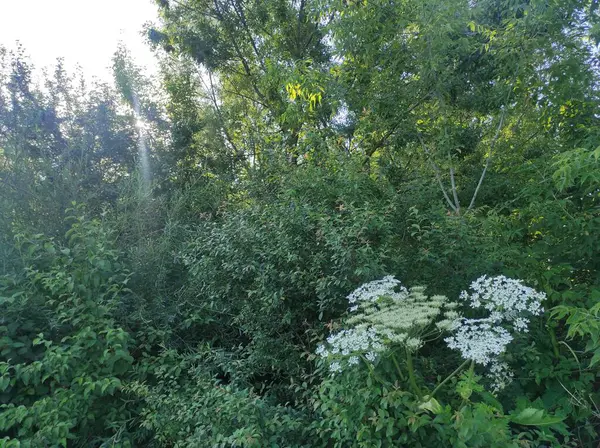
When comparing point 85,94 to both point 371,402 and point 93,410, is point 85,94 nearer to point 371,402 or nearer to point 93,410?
point 93,410


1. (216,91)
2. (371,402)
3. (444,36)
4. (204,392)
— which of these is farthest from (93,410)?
(216,91)

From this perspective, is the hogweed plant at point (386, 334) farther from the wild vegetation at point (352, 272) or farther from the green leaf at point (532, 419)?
the green leaf at point (532, 419)

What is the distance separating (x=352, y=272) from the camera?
2.89 metres

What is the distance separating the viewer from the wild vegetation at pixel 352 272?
234 cm

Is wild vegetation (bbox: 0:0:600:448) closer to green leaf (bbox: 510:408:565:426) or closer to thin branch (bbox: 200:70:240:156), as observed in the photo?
green leaf (bbox: 510:408:565:426)

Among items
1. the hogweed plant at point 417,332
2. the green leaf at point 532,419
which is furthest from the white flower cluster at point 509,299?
the green leaf at point 532,419

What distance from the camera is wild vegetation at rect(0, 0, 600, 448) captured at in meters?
2.34

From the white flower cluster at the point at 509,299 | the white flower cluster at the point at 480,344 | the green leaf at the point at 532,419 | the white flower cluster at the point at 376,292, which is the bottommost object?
the green leaf at the point at 532,419

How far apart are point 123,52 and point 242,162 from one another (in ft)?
10.6

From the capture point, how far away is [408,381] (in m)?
2.38

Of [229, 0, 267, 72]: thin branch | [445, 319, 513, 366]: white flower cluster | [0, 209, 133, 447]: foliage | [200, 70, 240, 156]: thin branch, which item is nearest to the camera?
[445, 319, 513, 366]: white flower cluster

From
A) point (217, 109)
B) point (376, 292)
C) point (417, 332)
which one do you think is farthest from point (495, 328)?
point (217, 109)

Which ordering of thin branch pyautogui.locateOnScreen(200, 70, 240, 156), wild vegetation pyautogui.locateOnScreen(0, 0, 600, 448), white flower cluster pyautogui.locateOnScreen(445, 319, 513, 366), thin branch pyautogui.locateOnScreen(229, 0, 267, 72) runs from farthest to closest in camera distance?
thin branch pyautogui.locateOnScreen(200, 70, 240, 156)
thin branch pyautogui.locateOnScreen(229, 0, 267, 72)
wild vegetation pyautogui.locateOnScreen(0, 0, 600, 448)
white flower cluster pyautogui.locateOnScreen(445, 319, 513, 366)

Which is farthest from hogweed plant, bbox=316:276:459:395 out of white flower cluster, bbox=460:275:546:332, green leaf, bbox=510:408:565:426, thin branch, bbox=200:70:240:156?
Answer: thin branch, bbox=200:70:240:156
